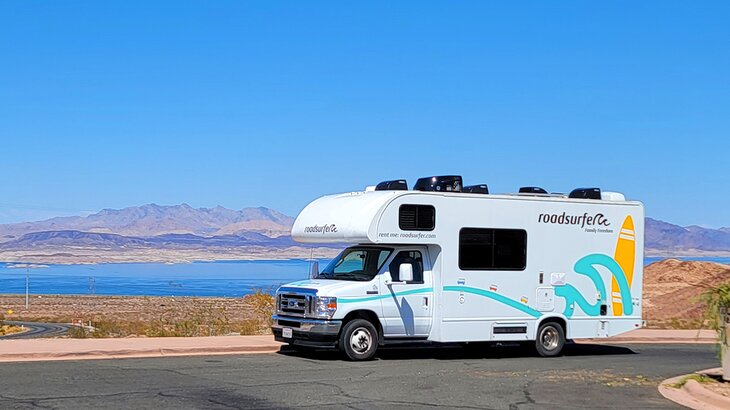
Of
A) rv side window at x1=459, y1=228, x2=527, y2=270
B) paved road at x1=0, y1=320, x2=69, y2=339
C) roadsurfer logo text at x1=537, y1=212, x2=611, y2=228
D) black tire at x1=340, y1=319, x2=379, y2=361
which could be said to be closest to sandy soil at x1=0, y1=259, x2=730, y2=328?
roadsurfer logo text at x1=537, y1=212, x2=611, y2=228

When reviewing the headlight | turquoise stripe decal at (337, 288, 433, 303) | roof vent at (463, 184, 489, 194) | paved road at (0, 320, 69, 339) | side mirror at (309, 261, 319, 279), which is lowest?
paved road at (0, 320, 69, 339)

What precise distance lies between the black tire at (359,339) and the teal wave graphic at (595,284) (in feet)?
13.2

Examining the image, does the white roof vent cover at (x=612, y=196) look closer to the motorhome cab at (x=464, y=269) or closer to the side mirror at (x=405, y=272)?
the motorhome cab at (x=464, y=269)

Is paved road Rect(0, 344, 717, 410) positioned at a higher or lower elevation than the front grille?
lower

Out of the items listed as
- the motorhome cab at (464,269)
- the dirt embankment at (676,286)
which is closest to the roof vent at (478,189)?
the motorhome cab at (464,269)

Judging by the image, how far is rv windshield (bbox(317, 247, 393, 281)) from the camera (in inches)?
730

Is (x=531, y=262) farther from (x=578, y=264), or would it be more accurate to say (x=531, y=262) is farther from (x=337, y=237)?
(x=337, y=237)

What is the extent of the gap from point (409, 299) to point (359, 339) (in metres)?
1.19

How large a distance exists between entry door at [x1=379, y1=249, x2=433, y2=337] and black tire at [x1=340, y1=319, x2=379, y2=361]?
0.32 meters

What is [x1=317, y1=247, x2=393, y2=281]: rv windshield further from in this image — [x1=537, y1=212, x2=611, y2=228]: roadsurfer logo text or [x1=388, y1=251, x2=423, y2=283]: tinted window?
[x1=537, y1=212, x2=611, y2=228]: roadsurfer logo text

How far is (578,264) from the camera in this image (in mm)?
20203

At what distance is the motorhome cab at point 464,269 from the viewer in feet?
59.4

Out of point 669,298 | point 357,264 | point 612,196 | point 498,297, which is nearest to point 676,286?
point 669,298

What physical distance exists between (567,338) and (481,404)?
23.7 ft
